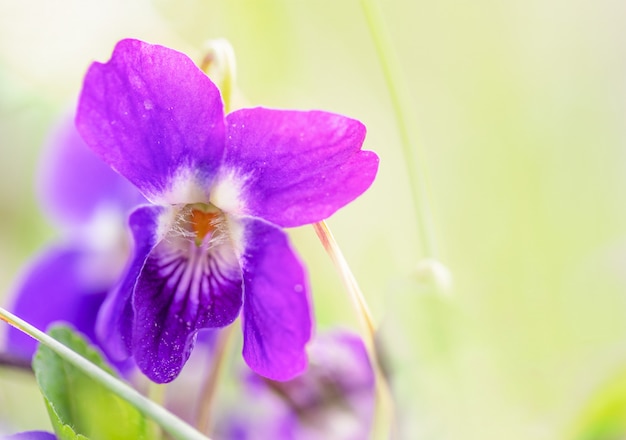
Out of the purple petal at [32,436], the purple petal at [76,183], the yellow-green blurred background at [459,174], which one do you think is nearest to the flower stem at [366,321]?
the yellow-green blurred background at [459,174]

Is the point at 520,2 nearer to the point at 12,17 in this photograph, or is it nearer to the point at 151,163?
the point at 12,17

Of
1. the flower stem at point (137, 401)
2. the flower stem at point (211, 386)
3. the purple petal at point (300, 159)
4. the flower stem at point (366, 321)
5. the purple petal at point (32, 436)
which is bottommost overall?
the purple petal at point (32, 436)

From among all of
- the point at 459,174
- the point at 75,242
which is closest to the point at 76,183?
the point at 75,242

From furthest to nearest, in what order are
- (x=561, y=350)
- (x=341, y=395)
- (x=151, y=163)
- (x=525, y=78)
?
(x=525, y=78)
(x=561, y=350)
(x=341, y=395)
(x=151, y=163)

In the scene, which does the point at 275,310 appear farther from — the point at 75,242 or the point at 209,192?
the point at 75,242

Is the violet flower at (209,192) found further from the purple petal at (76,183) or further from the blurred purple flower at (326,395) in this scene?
the purple petal at (76,183)

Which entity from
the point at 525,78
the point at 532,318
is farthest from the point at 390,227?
the point at 525,78
